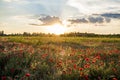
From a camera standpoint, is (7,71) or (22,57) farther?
(22,57)

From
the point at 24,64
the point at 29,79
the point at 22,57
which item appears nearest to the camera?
the point at 29,79

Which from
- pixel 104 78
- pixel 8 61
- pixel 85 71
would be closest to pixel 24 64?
pixel 8 61

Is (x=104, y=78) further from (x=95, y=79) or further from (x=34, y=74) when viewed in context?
(x=34, y=74)

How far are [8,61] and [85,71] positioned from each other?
10.9 ft

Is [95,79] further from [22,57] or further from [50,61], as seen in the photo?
[22,57]

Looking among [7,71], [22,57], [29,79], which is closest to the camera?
[29,79]

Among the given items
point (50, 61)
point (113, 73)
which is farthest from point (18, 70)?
point (113, 73)

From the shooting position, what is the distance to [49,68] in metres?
10.3

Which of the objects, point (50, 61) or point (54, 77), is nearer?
point (54, 77)

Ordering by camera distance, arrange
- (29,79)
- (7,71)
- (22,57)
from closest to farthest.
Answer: (29,79) → (7,71) → (22,57)

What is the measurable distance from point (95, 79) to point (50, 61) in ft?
8.63

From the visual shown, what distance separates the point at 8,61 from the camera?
11359 mm

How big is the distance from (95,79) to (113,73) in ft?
3.52

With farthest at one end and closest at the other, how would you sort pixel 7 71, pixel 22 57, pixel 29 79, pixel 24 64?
pixel 22 57 < pixel 24 64 < pixel 7 71 < pixel 29 79
